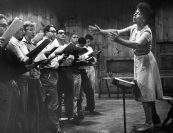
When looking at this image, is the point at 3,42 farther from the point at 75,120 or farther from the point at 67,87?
the point at 75,120

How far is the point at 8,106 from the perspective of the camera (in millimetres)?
3951

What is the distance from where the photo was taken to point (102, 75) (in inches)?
455

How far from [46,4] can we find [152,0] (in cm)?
431

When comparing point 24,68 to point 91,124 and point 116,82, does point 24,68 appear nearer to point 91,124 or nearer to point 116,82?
point 116,82

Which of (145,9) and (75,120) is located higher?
(145,9)

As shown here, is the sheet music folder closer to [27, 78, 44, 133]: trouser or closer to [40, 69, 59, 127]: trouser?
[27, 78, 44, 133]: trouser

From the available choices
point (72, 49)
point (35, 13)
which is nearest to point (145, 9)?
point (72, 49)

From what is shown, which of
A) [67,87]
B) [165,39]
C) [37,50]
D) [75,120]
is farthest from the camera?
[165,39]

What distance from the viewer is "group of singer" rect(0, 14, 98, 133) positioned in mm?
3943

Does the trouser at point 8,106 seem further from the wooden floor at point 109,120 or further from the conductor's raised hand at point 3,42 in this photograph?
the wooden floor at point 109,120

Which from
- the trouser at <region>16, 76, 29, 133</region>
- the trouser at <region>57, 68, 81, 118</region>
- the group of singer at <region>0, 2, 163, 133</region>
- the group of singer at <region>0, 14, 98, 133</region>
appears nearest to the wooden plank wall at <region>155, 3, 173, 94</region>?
the group of singer at <region>0, 14, 98, 133</region>

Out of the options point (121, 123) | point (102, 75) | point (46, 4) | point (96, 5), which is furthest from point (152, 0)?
point (121, 123)

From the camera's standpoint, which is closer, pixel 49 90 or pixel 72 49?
pixel 72 49

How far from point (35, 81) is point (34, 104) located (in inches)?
15.8
